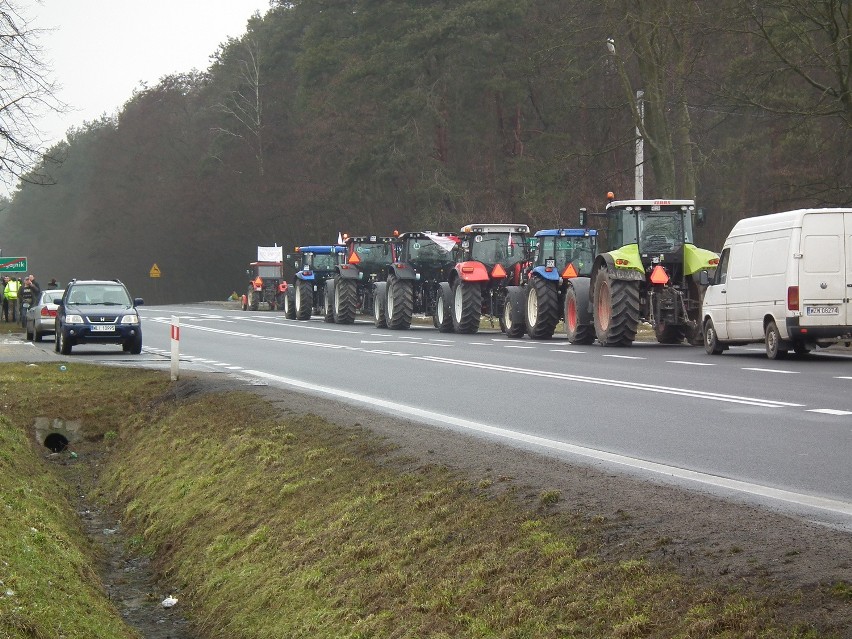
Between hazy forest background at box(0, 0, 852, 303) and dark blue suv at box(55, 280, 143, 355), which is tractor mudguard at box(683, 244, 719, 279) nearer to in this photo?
hazy forest background at box(0, 0, 852, 303)

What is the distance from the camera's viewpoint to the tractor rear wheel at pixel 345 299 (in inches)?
1813

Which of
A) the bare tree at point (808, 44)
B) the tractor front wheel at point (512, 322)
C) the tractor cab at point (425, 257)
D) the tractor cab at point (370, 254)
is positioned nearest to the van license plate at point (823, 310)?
the bare tree at point (808, 44)

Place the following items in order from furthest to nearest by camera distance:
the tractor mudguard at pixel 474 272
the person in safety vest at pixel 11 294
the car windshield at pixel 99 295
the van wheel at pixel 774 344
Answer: the person in safety vest at pixel 11 294 → the tractor mudguard at pixel 474 272 → the car windshield at pixel 99 295 → the van wheel at pixel 774 344

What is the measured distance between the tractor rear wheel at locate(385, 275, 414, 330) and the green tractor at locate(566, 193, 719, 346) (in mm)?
12136

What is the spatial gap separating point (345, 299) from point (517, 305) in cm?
1366

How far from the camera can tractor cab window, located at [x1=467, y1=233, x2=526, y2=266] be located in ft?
121

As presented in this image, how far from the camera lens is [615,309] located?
27281 millimetres

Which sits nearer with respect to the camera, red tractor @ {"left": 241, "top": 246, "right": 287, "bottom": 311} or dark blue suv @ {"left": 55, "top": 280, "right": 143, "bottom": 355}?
dark blue suv @ {"left": 55, "top": 280, "right": 143, "bottom": 355}

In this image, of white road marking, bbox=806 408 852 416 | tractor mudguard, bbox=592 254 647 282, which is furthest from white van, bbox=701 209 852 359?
white road marking, bbox=806 408 852 416

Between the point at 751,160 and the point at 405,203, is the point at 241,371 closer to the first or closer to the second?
the point at 751,160

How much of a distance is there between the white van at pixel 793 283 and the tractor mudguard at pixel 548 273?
7.33 meters

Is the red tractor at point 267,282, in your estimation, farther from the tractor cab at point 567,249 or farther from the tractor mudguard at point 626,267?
the tractor mudguard at point 626,267

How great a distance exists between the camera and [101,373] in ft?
76.3

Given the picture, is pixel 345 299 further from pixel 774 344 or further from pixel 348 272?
pixel 774 344
